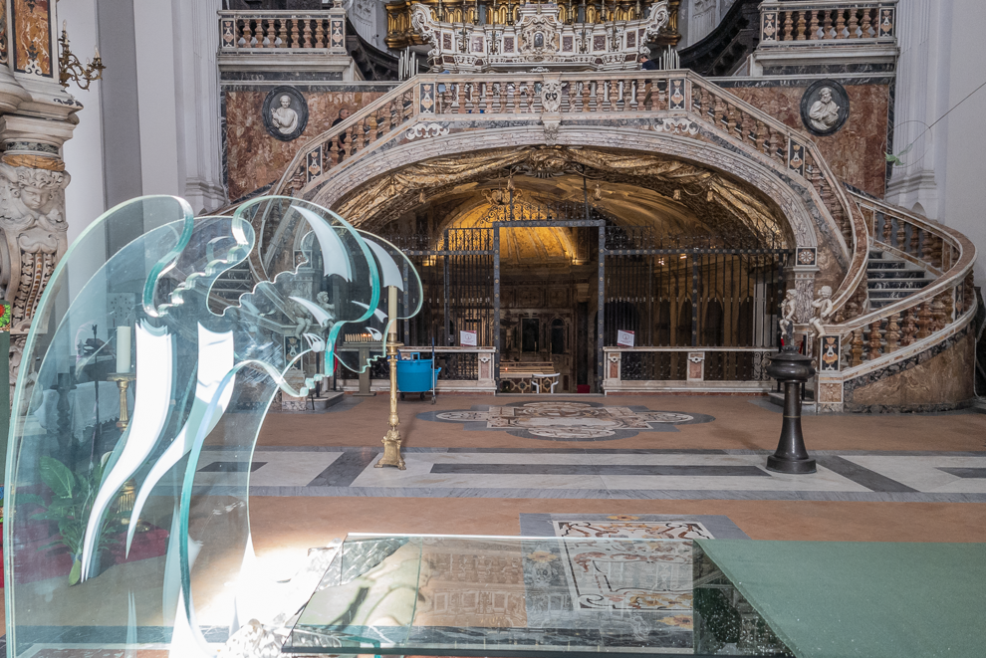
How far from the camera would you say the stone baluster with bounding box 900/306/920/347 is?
30.2ft

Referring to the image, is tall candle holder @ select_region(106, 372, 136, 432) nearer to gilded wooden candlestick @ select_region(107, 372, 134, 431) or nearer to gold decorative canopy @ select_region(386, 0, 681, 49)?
gilded wooden candlestick @ select_region(107, 372, 134, 431)

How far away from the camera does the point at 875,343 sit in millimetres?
9211

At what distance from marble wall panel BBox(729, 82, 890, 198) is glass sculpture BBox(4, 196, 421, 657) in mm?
13166

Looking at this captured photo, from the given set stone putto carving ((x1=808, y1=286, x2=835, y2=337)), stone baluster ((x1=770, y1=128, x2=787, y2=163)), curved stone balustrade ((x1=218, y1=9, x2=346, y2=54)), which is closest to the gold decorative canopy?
curved stone balustrade ((x1=218, y1=9, x2=346, y2=54))

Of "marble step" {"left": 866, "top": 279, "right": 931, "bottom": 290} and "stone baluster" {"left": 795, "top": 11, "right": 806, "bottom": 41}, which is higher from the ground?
"stone baluster" {"left": 795, "top": 11, "right": 806, "bottom": 41}

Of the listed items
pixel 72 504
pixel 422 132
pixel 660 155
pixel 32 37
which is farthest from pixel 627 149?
pixel 72 504

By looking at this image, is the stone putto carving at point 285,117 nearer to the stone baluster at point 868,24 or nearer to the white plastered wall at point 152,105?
the white plastered wall at point 152,105

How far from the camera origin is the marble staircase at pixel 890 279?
10.8m

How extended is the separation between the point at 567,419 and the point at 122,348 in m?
7.64

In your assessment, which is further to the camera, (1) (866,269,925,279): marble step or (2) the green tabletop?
(1) (866,269,925,279): marble step

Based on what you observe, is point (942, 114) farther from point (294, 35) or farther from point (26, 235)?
point (26, 235)

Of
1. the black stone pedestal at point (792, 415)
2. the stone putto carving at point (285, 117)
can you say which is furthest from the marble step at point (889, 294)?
the stone putto carving at point (285, 117)

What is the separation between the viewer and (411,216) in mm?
17688

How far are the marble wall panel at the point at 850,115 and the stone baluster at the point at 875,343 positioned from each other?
5.06 meters
